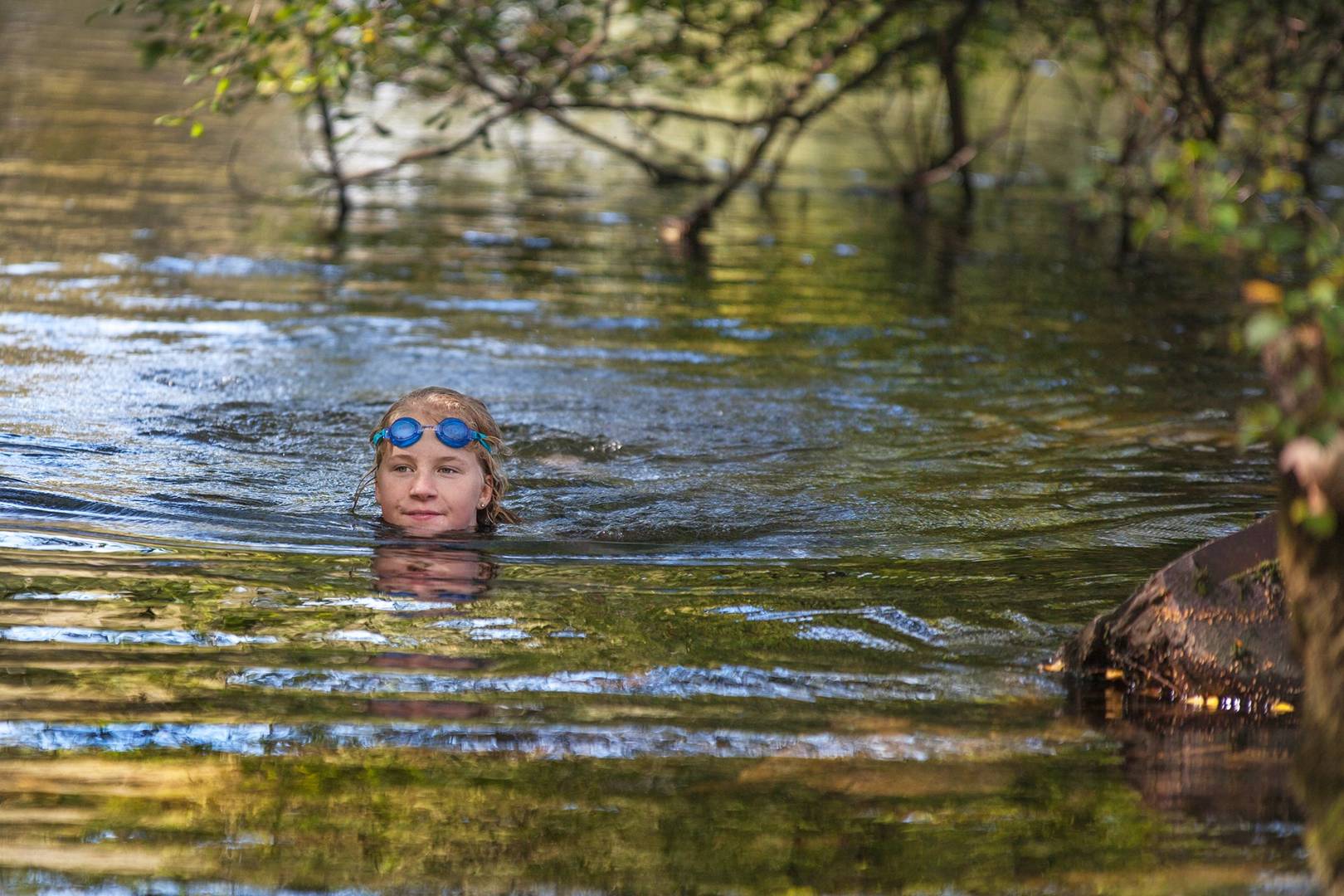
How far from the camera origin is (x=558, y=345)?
36.8 feet

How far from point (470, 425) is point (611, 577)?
118 centimetres

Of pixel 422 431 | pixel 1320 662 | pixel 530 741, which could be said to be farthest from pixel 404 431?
pixel 1320 662

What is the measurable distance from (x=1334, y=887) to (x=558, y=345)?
328 inches

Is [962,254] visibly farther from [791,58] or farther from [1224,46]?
[1224,46]

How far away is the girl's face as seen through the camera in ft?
22.9

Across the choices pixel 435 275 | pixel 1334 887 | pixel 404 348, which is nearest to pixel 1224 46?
pixel 435 275

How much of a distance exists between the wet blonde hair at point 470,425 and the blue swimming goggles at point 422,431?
5cm

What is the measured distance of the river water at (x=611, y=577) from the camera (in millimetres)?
4016

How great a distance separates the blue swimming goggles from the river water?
17.5 inches

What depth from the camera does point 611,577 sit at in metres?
6.32

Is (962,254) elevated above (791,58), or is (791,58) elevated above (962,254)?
(791,58)

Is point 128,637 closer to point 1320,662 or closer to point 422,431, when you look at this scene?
point 422,431

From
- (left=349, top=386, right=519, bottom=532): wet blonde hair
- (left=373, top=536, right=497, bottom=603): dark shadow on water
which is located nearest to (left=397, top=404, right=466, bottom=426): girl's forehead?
(left=349, top=386, right=519, bottom=532): wet blonde hair

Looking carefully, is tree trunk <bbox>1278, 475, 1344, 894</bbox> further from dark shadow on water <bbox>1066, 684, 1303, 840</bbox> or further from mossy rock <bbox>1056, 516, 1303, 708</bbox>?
mossy rock <bbox>1056, 516, 1303, 708</bbox>
